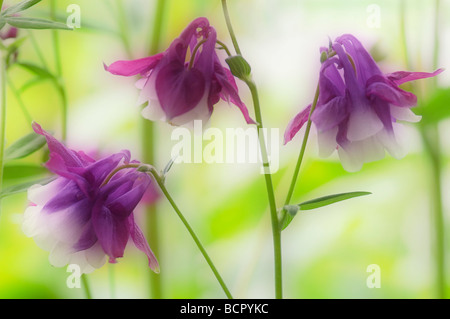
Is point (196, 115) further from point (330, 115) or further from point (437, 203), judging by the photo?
point (437, 203)

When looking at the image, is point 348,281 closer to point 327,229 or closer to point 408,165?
point 327,229

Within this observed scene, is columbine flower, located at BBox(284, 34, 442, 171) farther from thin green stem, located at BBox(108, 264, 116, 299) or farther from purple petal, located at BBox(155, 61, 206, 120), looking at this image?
thin green stem, located at BBox(108, 264, 116, 299)

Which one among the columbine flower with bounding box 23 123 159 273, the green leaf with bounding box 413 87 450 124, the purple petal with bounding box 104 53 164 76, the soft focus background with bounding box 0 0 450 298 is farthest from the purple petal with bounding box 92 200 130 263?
the green leaf with bounding box 413 87 450 124

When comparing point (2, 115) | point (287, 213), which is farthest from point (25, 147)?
point (287, 213)

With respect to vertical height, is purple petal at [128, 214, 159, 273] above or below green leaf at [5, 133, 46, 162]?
below

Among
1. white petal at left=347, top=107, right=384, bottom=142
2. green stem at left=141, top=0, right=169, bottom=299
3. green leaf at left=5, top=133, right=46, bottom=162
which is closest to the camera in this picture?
white petal at left=347, top=107, right=384, bottom=142
